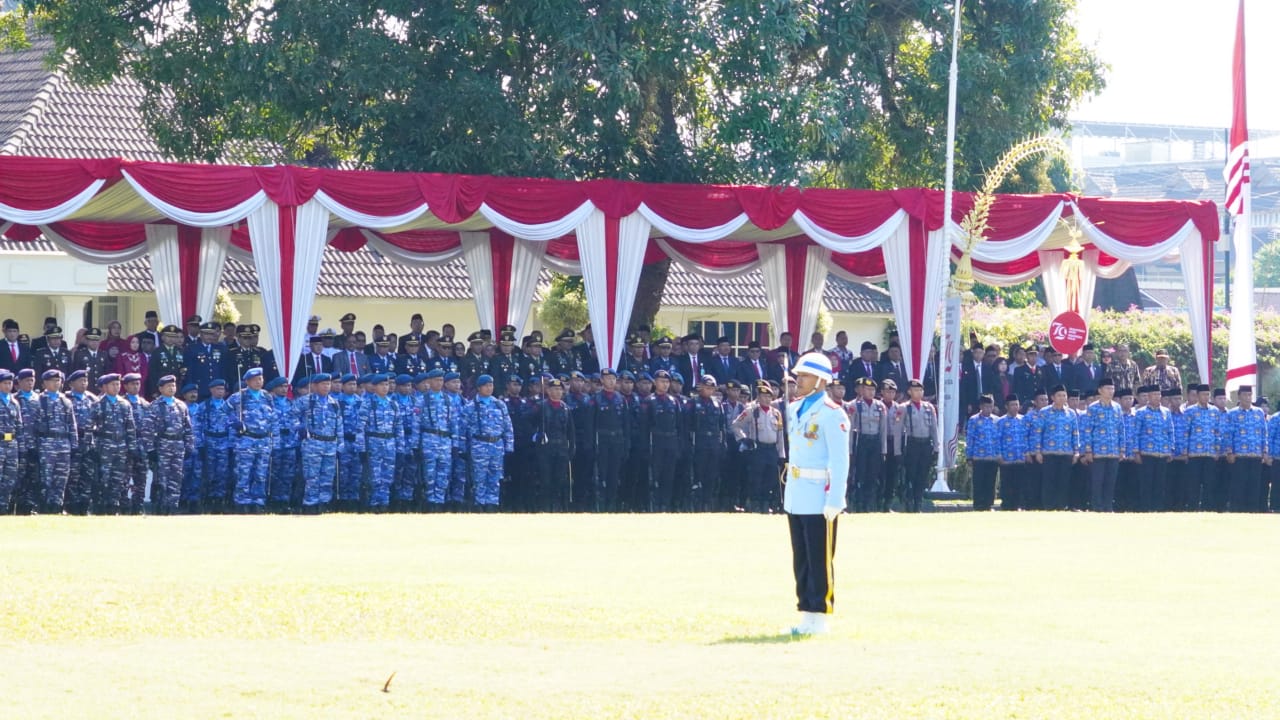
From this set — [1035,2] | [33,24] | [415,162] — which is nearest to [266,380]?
[415,162]

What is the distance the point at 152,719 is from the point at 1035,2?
2143 cm

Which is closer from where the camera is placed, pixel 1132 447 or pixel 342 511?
pixel 342 511

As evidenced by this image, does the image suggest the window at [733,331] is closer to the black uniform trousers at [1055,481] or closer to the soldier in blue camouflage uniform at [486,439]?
the black uniform trousers at [1055,481]

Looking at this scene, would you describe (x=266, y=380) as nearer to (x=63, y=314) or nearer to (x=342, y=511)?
(x=342, y=511)

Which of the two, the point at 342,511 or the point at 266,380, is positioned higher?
the point at 266,380

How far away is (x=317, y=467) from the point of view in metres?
18.6

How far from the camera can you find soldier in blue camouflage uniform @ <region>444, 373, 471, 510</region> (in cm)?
1936

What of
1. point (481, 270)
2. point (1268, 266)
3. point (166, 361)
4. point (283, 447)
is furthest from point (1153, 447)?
point (1268, 266)

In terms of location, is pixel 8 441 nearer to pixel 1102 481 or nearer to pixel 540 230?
pixel 540 230

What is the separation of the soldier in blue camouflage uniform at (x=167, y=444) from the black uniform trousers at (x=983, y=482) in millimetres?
9118

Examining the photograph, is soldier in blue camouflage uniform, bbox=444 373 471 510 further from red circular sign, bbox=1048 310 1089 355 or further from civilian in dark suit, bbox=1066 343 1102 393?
civilian in dark suit, bbox=1066 343 1102 393

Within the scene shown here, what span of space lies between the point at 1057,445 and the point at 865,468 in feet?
7.53

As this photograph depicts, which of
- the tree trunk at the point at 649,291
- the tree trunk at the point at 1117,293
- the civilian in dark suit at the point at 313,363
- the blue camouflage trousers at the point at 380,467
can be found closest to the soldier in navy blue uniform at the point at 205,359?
the civilian in dark suit at the point at 313,363

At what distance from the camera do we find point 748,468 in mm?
20594
